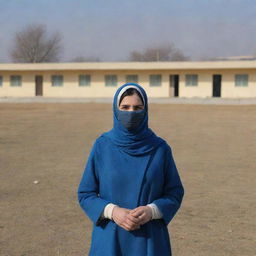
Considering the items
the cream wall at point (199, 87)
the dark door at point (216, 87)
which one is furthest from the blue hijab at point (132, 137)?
the dark door at point (216, 87)

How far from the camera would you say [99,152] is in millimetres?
2541

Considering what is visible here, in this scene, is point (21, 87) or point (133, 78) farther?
point (21, 87)

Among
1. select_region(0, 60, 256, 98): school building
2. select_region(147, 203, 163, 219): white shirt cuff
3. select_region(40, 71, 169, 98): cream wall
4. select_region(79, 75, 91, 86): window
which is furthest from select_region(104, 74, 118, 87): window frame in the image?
select_region(147, 203, 163, 219): white shirt cuff

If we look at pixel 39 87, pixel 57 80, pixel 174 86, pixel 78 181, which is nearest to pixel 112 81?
pixel 57 80

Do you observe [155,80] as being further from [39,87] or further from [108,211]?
[108,211]

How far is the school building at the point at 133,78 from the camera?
32.9 metres

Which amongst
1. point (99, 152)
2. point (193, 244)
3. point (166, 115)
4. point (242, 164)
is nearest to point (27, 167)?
point (242, 164)

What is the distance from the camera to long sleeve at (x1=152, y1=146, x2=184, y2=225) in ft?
8.37

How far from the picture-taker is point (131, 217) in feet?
7.71

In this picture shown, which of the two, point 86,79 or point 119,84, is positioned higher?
point 86,79

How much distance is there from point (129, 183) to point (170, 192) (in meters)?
0.27

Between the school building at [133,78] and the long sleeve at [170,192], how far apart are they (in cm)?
3034

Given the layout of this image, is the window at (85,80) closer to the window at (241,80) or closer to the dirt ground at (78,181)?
the window at (241,80)

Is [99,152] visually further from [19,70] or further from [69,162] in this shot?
[19,70]
